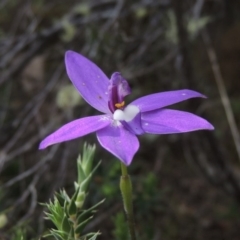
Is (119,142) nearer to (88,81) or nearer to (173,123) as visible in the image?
(173,123)

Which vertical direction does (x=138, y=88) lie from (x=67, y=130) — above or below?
Result: above

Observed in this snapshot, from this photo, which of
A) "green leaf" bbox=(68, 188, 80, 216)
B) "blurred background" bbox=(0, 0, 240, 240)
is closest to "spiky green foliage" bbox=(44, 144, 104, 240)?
"green leaf" bbox=(68, 188, 80, 216)

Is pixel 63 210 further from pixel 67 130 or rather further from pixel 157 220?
pixel 157 220

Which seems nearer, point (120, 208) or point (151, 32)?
point (120, 208)

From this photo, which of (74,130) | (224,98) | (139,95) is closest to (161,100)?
(74,130)

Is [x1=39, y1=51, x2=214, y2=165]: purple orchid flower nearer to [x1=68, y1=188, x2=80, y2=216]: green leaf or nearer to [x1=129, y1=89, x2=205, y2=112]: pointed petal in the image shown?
[x1=129, y1=89, x2=205, y2=112]: pointed petal

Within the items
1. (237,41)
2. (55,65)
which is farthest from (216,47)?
(55,65)
